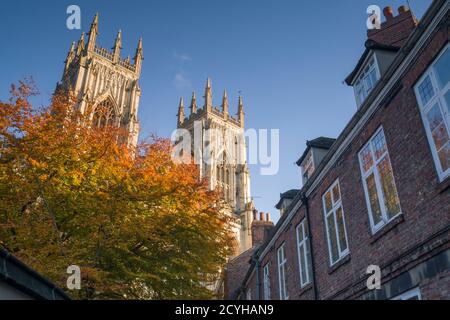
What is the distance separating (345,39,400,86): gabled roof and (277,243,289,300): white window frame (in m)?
7.72

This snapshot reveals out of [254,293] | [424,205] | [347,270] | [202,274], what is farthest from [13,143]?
[254,293]

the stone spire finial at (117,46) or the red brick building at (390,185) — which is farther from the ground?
the stone spire finial at (117,46)

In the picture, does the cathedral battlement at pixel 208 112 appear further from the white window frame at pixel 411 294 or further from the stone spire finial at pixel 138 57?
the white window frame at pixel 411 294

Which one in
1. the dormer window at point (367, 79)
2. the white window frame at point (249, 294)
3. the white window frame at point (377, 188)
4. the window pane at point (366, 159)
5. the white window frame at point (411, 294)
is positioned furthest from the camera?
the white window frame at point (249, 294)

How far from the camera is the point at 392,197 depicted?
28.3ft

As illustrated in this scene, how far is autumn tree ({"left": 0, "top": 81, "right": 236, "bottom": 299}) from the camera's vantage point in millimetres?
12281

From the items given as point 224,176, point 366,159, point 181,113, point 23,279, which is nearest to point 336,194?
point 366,159

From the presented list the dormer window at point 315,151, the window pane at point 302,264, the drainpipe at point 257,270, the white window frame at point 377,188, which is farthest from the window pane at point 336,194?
the drainpipe at point 257,270

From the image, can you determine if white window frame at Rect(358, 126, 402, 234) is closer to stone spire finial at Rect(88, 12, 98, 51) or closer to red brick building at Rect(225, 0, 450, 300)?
red brick building at Rect(225, 0, 450, 300)

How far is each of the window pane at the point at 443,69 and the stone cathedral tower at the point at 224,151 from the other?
56277 millimetres

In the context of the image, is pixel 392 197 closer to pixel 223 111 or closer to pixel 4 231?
pixel 4 231

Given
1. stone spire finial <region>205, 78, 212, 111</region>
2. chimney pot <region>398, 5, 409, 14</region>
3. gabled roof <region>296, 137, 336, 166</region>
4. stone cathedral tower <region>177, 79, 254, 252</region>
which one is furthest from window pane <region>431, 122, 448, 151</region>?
stone spire finial <region>205, 78, 212, 111</region>

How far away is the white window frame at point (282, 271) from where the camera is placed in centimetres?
1582

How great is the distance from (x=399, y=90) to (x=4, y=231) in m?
12.7
